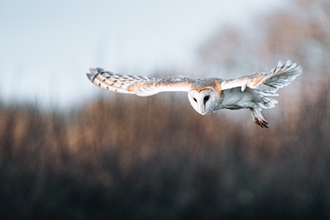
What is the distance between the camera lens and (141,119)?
8164mm

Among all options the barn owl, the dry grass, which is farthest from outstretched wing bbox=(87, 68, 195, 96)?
the dry grass

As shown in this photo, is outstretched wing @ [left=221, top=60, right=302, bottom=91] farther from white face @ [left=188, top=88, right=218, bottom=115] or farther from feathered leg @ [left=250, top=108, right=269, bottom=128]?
feathered leg @ [left=250, top=108, right=269, bottom=128]

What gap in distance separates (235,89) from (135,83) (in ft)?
2.77

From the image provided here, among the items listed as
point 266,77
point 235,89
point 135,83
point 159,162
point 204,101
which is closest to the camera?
point 266,77

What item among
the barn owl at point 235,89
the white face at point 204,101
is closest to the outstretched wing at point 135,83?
the barn owl at point 235,89

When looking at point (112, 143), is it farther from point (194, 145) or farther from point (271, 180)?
point (271, 180)

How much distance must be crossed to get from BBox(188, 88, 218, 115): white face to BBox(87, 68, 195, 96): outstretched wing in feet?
0.91

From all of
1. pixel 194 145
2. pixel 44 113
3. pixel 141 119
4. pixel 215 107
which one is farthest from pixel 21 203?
pixel 215 107

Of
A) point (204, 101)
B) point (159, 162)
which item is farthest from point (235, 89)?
point (159, 162)

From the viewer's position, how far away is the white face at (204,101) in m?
1.93

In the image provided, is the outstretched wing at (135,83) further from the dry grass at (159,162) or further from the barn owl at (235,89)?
the dry grass at (159,162)

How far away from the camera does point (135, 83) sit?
286 centimetres

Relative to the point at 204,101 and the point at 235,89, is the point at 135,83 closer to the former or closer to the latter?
the point at 235,89

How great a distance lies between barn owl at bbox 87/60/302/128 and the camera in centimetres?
193
